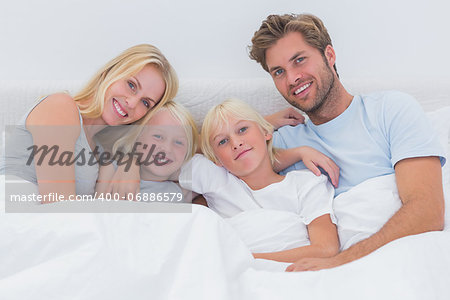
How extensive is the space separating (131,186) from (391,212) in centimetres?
80

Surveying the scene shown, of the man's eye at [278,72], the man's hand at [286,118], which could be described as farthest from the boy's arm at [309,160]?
the man's eye at [278,72]

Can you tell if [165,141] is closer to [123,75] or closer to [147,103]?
[147,103]

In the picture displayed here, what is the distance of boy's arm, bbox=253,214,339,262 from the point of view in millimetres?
1098

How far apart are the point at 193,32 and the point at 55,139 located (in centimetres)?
87

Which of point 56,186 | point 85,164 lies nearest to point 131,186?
point 85,164

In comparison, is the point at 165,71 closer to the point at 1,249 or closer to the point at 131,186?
the point at 131,186

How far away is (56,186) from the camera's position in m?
1.16

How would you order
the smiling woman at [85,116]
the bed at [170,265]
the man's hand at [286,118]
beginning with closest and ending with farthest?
1. the bed at [170,265]
2. the smiling woman at [85,116]
3. the man's hand at [286,118]

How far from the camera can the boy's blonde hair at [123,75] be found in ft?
4.45

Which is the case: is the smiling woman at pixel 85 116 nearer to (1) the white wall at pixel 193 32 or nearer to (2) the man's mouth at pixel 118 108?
(2) the man's mouth at pixel 118 108

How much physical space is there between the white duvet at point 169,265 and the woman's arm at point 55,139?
24 centimetres

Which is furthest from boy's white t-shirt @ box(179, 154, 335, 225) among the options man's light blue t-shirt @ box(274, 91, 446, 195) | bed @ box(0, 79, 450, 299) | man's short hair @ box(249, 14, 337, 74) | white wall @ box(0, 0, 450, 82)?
white wall @ box(0, 0, 450, 82)

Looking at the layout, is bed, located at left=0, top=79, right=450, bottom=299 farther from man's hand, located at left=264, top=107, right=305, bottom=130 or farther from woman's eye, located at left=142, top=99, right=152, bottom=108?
man's hand, located at left=264, top=107, right=305, bottom=130

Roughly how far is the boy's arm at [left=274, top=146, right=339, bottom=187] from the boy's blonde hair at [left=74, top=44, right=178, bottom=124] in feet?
1.47
